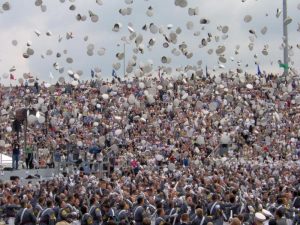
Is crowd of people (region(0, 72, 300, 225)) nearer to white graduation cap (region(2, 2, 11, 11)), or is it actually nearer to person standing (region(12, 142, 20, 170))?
person standing (region(12, 142, 20, 170))

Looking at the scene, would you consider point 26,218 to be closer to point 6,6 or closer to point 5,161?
point 6,6

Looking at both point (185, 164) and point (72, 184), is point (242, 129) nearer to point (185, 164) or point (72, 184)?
point (185, 164)

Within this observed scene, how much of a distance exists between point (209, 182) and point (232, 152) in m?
10.6

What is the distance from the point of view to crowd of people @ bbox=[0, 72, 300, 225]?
2116cm

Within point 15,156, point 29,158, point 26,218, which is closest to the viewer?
point 26,218

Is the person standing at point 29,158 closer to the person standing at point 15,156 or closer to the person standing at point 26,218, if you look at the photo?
the person standing at point 15,156

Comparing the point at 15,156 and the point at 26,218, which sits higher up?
the point at 15,156

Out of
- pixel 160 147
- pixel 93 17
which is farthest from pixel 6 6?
pixel 160 147

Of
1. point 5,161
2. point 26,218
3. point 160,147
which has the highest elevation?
point 160,147

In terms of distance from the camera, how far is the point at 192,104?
47.0 m

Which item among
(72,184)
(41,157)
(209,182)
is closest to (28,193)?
(72,184)

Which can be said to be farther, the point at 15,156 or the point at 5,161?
the point at 5,161

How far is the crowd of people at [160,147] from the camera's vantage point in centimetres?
2116

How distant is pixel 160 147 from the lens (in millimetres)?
39531
